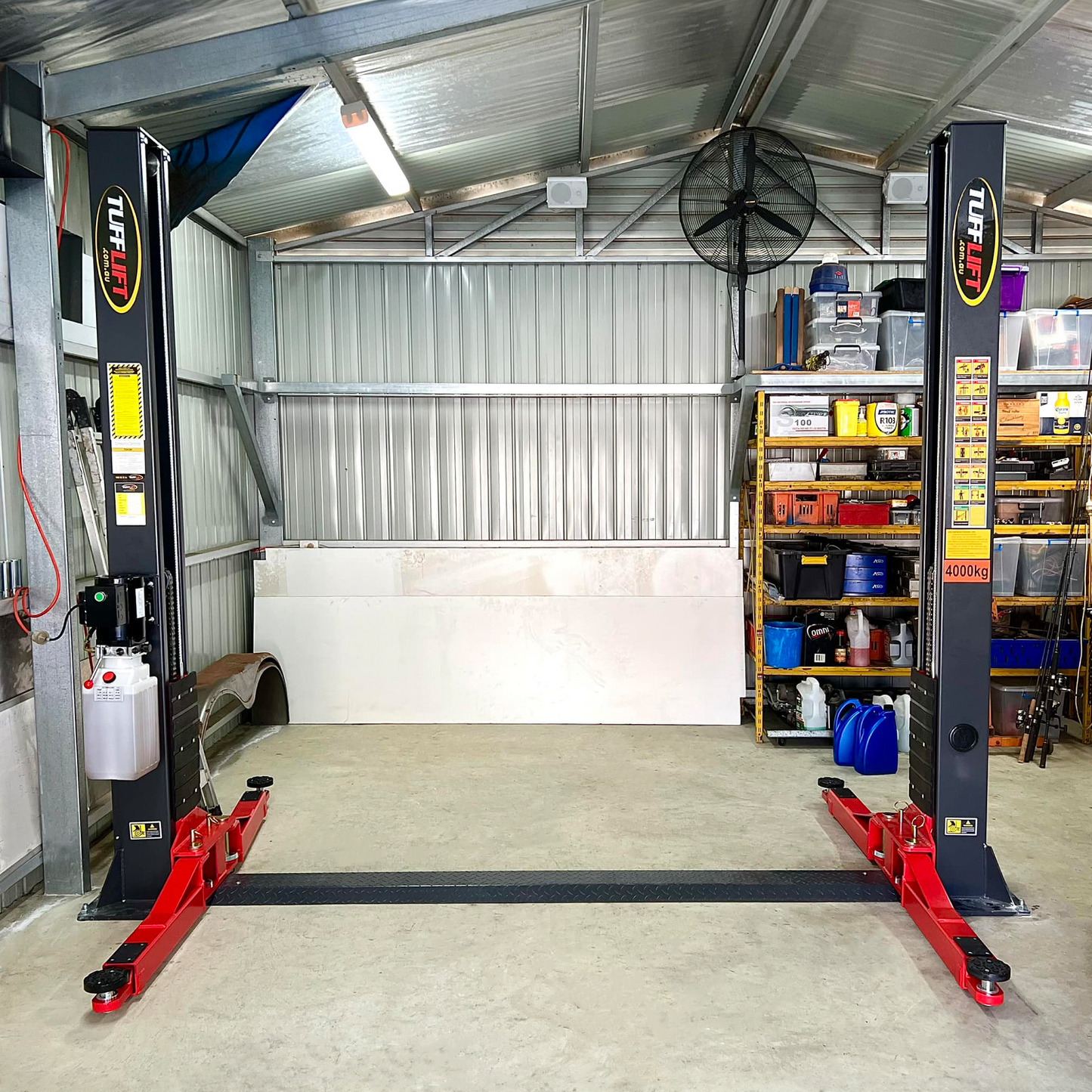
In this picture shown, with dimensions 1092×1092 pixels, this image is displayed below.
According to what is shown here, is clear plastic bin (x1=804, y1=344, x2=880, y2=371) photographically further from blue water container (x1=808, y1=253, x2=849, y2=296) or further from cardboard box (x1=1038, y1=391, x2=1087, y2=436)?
cardboard box (x1=1038, y1=391, x2=1087, y2=436)

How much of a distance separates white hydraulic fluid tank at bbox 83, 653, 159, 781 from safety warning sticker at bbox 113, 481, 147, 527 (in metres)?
0.51

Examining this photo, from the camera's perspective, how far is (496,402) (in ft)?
20.8

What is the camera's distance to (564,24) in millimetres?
4059

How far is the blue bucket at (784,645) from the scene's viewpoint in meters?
5.53

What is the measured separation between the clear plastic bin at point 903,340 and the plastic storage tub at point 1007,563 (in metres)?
1.23

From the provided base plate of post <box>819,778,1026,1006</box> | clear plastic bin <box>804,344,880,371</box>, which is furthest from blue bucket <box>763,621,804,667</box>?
clear plastic bin <box>804,344,880,371</box>

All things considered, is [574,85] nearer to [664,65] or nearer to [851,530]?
[664,65]

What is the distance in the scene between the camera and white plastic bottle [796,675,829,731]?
18.1 ft

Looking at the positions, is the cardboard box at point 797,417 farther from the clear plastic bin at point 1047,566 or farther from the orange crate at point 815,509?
the clear plastic bin at point 1047,566

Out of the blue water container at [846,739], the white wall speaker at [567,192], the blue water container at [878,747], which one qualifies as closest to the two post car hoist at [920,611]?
the blue water container at [878,747]

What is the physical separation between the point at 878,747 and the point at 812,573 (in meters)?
1.12

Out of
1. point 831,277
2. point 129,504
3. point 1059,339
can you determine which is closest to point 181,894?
point 129,504

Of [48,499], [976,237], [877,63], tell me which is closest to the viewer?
[976,237]

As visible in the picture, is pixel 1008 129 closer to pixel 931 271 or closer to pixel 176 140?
pixel 931 271
